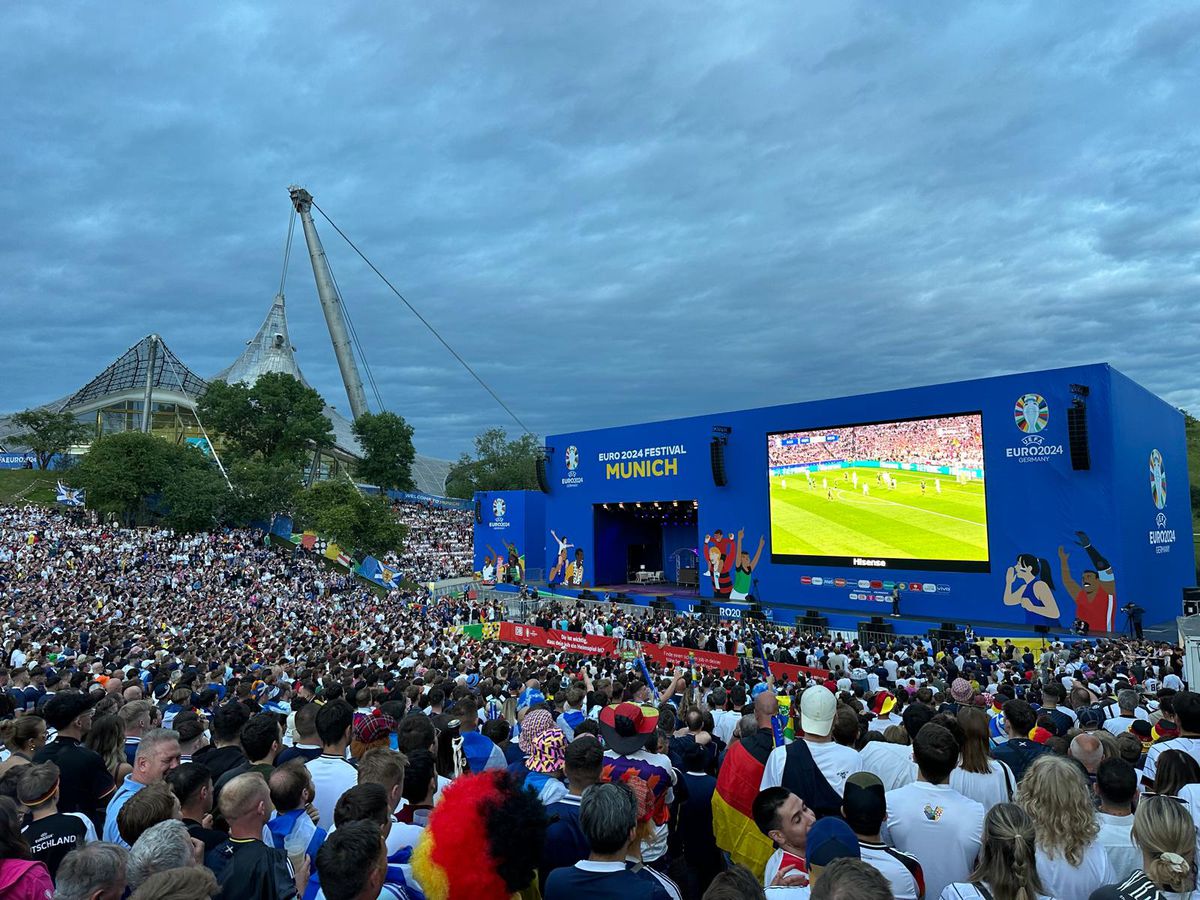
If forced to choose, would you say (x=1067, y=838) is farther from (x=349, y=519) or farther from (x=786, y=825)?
(x=349, y=519)

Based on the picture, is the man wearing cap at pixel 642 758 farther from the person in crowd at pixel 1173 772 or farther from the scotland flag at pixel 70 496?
the scotland flag at pixel 70 496

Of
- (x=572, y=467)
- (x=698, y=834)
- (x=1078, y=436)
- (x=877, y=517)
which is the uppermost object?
(x=572, y=467)

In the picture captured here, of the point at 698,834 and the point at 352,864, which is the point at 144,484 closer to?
the point at 698,834

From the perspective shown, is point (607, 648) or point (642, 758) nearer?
point (642, 758)

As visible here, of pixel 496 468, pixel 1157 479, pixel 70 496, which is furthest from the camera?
pixel 496 468

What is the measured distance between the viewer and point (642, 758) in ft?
12.5

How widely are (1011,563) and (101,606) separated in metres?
25.0

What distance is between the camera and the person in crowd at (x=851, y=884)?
1986mm

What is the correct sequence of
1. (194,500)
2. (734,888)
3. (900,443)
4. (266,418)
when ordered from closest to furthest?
(734,888) < (900,443) < (194,500) < (266,418)

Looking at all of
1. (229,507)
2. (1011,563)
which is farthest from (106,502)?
(1011,563)

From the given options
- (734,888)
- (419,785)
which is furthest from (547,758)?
(734,888)

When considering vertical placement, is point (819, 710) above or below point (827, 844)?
above

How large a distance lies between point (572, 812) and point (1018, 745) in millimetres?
2989

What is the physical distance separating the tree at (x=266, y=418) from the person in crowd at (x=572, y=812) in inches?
2131
